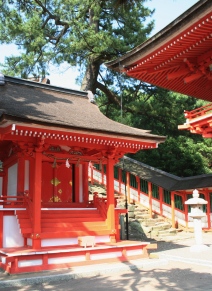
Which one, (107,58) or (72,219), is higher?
(107,58)

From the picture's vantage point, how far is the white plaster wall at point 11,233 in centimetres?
959

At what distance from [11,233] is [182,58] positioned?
24.4 feet

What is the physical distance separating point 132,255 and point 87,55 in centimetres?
1336

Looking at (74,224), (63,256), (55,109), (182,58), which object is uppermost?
(182,58)

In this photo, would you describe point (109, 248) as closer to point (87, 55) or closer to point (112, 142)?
point (112, 142)

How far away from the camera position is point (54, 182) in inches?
483

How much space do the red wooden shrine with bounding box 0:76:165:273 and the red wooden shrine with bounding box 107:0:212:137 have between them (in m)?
2.08

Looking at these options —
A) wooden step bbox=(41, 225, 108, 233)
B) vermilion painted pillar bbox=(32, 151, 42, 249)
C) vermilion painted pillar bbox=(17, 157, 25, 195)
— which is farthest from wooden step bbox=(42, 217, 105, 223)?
vermilion painted pillar bbox=(17, 157, 25, 195)

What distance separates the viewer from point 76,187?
41.7ft

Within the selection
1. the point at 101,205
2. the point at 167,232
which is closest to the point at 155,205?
the point at 167,232

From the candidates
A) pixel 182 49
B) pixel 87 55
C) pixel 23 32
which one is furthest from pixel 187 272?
pixel 23 32

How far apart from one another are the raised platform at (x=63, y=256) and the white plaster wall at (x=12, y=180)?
277 cm

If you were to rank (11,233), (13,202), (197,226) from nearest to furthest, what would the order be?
(11,233) → (13,202) → (197,226)

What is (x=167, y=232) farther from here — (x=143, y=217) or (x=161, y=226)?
(x=143, y=217)
